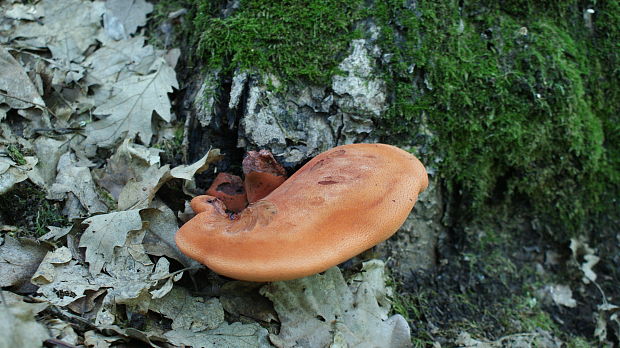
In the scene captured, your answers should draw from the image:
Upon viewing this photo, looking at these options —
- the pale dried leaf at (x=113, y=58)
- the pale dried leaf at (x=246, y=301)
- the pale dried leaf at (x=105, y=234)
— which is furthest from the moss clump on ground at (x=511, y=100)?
the pale dried leaf at (x=113, y=58)

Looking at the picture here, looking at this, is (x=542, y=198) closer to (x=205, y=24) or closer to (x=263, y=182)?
(x=263, y=182)

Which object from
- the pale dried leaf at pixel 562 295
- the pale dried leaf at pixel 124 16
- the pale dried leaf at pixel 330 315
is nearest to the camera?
the pale dried leaf at pixel 330 315

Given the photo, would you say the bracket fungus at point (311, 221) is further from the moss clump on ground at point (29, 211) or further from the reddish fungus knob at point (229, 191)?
the moss clump on ground at point (29, 211)

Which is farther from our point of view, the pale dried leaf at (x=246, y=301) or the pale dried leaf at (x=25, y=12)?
the pale dried leaf at (x=25, y=12)

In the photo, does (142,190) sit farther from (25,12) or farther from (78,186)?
(25,12)

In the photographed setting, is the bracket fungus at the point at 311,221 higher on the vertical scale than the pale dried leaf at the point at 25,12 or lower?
lower

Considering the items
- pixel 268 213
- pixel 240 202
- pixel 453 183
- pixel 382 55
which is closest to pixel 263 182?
pixel 240 202

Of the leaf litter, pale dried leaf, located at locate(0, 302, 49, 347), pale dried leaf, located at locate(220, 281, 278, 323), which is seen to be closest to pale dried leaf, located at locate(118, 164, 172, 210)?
the leaf litter

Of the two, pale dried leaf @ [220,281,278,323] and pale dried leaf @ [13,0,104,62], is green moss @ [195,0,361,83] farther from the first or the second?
pale dried leaf @ [220,281,278,323]
